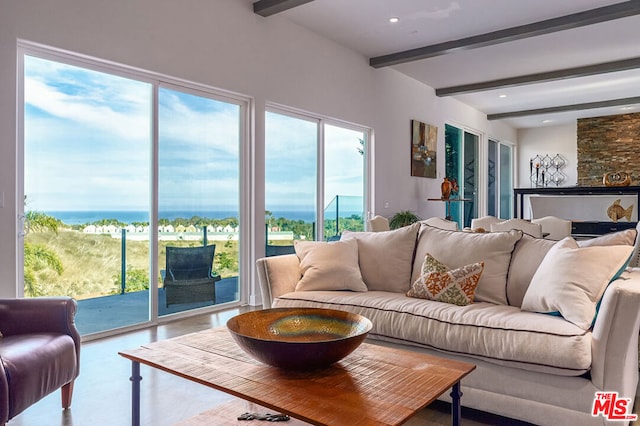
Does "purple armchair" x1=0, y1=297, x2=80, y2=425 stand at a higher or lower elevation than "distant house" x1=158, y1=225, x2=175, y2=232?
lower

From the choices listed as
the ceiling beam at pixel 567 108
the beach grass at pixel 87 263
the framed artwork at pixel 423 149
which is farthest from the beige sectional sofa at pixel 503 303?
the ceiling beam at pixel 567 108

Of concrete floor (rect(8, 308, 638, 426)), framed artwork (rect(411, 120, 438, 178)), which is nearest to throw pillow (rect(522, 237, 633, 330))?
concrete floor (rect(8, 308, 638, 426))

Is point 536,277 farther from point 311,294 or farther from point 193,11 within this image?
point 193,11

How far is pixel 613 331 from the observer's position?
1.90 metres

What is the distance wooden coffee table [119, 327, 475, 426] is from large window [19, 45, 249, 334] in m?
2.13

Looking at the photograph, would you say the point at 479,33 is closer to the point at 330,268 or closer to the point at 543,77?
the point at 543,77

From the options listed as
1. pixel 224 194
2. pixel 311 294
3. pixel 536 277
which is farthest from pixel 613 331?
pixel 224 194

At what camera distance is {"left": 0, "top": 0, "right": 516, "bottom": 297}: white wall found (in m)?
3.09

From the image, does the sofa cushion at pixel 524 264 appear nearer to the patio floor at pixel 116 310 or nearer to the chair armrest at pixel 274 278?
the chair armrest at pixel 274 278

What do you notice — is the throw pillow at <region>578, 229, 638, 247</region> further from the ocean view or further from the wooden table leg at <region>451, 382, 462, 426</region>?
the ocean view

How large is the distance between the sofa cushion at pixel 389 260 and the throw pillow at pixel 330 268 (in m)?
0.08

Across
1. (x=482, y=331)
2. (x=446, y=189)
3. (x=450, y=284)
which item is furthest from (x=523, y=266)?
(x=446, y=189)

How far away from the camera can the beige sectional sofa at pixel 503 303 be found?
1.92 meters

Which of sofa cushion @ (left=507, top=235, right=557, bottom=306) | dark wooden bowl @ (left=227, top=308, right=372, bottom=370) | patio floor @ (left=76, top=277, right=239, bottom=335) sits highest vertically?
sofa cushion @ (left=507, top=235, right=557, bottom=306)
